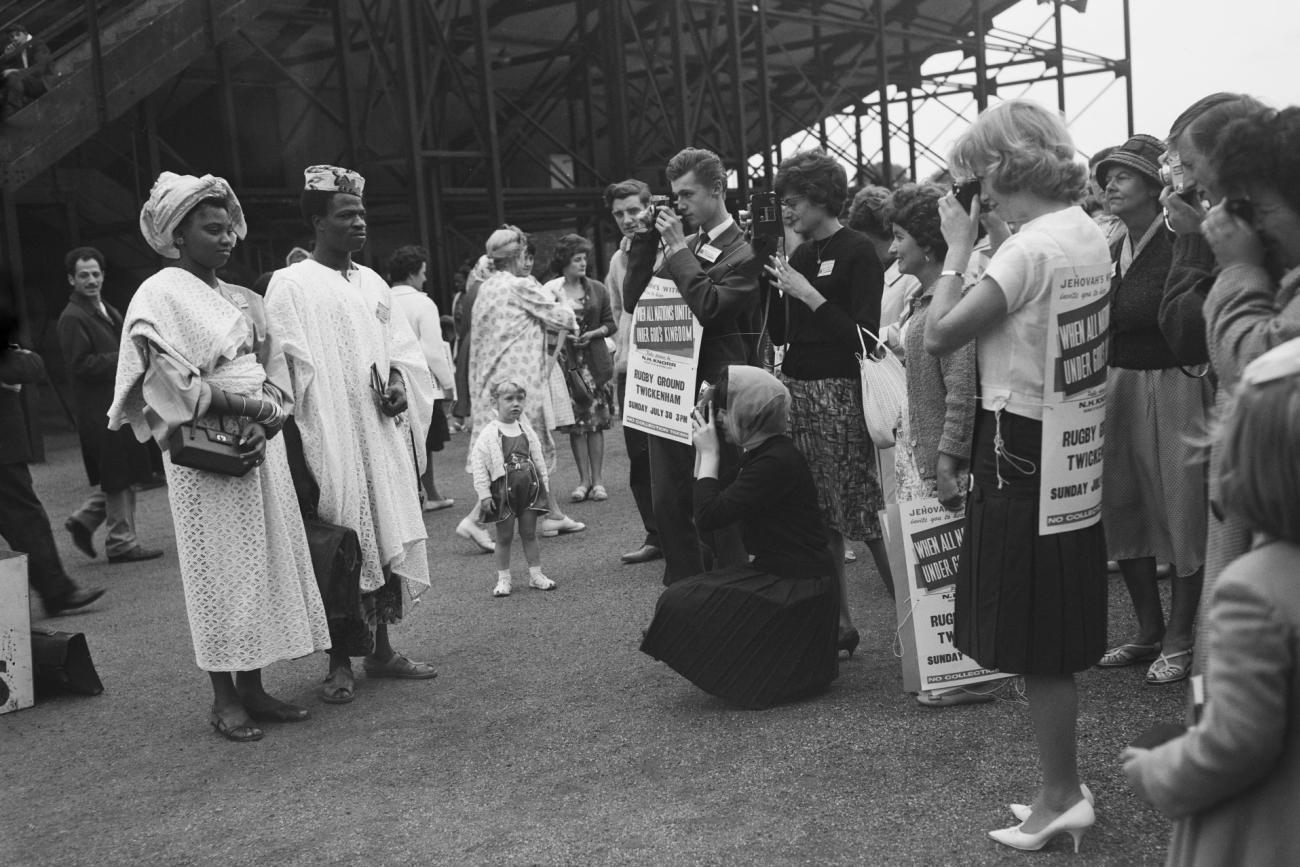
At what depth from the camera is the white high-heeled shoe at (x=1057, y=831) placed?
121 inches

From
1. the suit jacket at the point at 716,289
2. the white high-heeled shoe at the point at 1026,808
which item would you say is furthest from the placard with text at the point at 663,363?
the white high-heeled shoe at the point at 1026,808

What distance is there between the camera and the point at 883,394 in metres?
4.62

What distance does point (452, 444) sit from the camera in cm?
1273

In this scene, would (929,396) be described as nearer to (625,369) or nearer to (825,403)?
(825,403)

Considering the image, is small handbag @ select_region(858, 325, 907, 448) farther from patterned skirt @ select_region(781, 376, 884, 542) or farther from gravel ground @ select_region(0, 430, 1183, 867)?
gravel ground @ select_region(0, 430, 1183, 867)

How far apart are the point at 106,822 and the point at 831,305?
2949mm

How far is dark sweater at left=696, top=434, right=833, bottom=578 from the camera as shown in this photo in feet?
14.6

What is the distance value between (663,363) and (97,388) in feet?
15.6

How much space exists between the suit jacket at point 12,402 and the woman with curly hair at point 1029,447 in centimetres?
526

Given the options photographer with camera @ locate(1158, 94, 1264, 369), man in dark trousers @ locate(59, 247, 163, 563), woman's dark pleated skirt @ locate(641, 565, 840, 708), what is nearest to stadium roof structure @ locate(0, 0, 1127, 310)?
man in dark trousers @ locate(59, 247, 163, 563)

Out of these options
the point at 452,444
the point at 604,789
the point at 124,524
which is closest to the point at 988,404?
the point at 604,789

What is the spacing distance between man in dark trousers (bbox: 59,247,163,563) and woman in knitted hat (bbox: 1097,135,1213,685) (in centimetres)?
598

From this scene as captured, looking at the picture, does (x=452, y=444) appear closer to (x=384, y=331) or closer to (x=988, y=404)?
(x=384, y=331)

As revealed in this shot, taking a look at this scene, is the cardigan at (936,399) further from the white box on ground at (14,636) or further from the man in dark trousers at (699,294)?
the white box on ground at (14,636)
